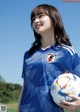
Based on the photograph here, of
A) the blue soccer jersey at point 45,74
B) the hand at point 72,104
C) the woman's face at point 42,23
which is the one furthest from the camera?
the woman's face at point 42,23

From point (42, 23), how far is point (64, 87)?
573 mm

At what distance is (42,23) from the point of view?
9.50ft

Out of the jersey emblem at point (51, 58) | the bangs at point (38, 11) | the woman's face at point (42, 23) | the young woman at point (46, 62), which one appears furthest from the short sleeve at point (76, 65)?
the bangs at point (38, 11)

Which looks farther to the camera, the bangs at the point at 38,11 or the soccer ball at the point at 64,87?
the bangs at the point at 38,11

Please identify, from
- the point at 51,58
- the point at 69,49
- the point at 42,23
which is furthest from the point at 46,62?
the point at 42,23

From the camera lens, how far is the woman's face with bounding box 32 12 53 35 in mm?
2898

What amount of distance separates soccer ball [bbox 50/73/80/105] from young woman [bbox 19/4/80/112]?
1.8 inches

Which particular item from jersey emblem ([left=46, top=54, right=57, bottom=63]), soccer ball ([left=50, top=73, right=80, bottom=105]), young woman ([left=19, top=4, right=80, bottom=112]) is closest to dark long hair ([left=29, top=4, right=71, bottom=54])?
young woman ([left=19, top=4, right=80, bottom=112])

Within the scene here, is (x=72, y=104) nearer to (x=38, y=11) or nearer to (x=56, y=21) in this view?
(x=56, y=21)

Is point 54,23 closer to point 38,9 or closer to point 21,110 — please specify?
point 38,9

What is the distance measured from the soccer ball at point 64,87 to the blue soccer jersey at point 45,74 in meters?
0.07

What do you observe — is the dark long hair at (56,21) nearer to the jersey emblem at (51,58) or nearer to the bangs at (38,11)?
the bangs at (38,11)

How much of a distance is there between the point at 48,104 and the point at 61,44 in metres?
0.51

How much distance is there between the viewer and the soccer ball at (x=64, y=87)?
2.67 meters
